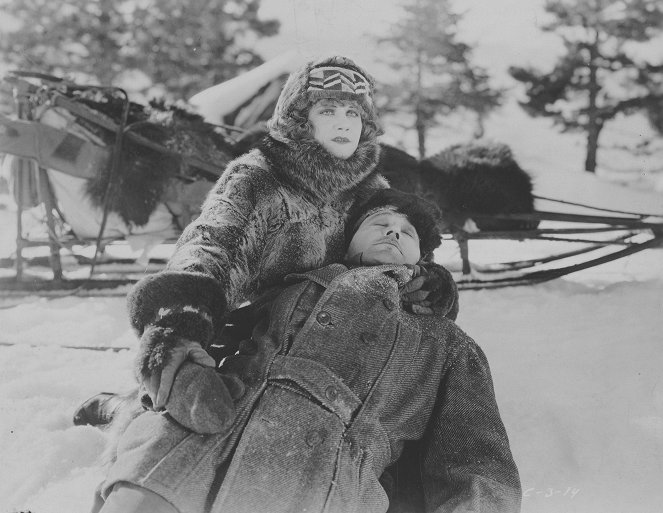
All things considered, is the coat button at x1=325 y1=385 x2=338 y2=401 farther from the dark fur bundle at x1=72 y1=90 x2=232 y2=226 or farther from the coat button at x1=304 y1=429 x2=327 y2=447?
the dark fur bundle at x1=72 y1=90 x2=232 y2=226

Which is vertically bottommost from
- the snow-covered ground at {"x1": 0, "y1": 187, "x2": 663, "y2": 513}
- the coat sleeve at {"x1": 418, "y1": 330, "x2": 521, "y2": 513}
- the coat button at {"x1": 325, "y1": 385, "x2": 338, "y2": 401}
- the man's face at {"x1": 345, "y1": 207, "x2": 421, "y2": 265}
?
the snow-covered ground at {"x1": 0, "y1": 187, "x2": 663, "y2": 513}

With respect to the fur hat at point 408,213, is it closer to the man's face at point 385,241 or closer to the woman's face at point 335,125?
the man's face at point 385,241

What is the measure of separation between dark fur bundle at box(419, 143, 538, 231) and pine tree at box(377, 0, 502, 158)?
18.0 ft

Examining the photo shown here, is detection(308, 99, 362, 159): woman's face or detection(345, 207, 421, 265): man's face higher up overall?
detection(308, 99, 362, 159): woman's face

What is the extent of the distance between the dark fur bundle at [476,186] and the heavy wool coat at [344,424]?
8.38 ft

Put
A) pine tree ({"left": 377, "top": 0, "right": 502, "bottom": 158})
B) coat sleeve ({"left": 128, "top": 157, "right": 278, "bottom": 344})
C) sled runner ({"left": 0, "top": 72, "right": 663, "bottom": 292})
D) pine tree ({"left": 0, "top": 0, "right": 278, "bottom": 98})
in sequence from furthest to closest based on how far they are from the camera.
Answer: pine tree ({"left": 0, "top": 0, "right": 278, "bottom": 98})
pine tree ({"left": 377, "top": 0, "right": 502, "bottom": 158})
sled runner ({"left": 0, "top": 72, "right": 663, "bottom": 292})
coat sleeve ({"left": 128, "top": 157, "right": 278, "bottom": 344})

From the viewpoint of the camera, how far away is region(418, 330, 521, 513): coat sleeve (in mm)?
1249

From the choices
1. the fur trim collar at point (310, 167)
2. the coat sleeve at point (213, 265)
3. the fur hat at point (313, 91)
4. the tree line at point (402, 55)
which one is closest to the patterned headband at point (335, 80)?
the fur hat at point (313, 91)

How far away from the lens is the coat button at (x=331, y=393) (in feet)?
4.09

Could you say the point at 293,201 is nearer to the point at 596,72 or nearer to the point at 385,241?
the point at 385,241

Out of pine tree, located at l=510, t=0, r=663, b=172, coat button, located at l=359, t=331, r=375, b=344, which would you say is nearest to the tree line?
pine tree, located at l=510, t=0, r=663, b=172

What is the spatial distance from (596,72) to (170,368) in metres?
9.15

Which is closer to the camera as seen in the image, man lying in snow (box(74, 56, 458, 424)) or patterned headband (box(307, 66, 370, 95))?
man lying in snow (box(74, 56, 458, 424))

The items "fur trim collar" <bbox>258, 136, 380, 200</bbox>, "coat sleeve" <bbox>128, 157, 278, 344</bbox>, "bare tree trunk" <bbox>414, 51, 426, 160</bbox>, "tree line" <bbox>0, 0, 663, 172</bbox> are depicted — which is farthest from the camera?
"bare tree trunk" <bbox>414, 51, 426, 160</bbox>
